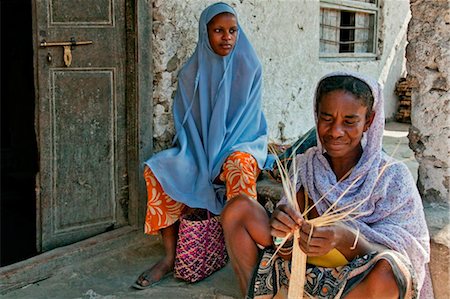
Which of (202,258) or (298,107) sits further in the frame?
(298,107)

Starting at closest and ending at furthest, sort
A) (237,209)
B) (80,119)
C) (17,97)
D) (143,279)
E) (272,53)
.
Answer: (237,209) → (143,279) → (80,119) → (272,53) → (17,97)

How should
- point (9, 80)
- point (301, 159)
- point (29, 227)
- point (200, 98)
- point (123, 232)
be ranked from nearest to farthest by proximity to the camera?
point (301, 159) < point (200, 98) < point (123, 232) < point (29, 227) < point (9, 80)

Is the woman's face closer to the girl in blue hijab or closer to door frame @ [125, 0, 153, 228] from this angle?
the girl in blue hijab

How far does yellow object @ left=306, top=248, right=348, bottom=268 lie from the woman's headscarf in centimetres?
13

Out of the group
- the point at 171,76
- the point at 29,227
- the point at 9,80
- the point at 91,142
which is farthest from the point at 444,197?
the point at 9,80

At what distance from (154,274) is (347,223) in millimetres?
1354

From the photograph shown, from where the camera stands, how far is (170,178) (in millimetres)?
3281

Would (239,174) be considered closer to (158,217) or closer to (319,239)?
(158,217)

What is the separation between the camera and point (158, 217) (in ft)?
10.8

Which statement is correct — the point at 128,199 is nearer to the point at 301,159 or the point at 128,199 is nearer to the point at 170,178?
the point at 170,178

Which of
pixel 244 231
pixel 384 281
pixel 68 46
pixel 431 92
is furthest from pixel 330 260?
pixel 68 46

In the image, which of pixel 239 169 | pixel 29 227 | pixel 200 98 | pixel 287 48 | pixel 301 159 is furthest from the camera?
pixel 287 48

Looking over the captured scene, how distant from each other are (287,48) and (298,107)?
22.0 inches

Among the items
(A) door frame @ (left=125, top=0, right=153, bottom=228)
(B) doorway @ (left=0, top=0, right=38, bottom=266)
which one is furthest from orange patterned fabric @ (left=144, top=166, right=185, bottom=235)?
(B) doorway @ (left=0, top=0, right=38, bottom=266)
